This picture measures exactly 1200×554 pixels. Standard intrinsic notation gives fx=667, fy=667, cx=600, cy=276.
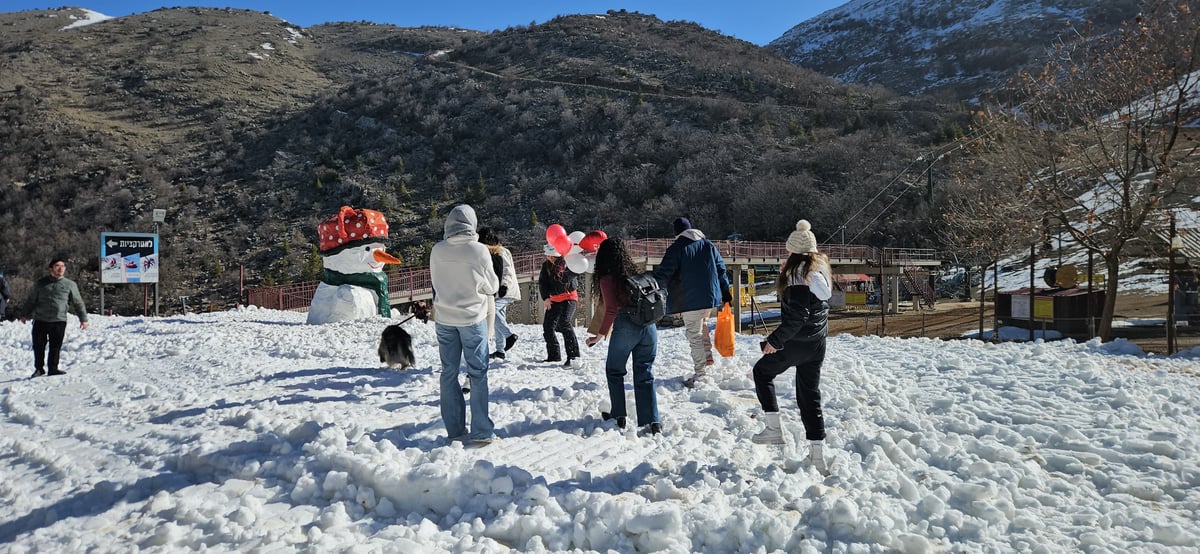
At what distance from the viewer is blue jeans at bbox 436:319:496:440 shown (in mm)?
4820

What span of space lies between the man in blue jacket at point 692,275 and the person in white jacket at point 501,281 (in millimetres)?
1893

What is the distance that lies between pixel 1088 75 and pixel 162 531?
17349 millimetres

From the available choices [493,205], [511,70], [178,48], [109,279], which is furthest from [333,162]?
[178,48]

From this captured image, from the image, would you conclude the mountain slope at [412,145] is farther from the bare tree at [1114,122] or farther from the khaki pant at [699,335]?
the khaki pant at [699,335]

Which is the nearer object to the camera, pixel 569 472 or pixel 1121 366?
pixel 569 472

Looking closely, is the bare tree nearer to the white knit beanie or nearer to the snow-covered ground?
the snow-covered ground

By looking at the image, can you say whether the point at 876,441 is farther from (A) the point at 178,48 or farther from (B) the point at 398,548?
(A) the point at 178,48

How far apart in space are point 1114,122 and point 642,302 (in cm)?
Result: 1604

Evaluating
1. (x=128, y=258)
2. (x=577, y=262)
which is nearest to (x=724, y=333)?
(x=577, y=262)

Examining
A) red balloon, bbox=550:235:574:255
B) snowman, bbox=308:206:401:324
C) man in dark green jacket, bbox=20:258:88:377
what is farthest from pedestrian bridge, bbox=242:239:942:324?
man in dark green jacket, bbox=20:258:88:377

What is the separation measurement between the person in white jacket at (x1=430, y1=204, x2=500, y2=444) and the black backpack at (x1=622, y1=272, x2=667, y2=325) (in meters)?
1.02

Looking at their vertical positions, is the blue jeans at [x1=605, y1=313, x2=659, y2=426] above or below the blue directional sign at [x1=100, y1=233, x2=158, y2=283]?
below

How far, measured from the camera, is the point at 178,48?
286ft

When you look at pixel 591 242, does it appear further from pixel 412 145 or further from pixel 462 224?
pixel 412 145
